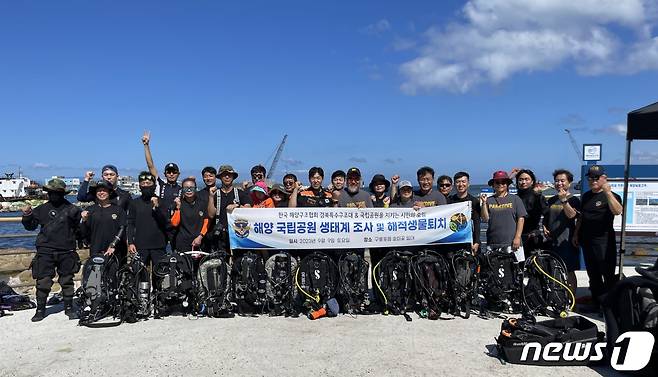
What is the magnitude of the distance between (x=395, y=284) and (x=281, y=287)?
1650mm

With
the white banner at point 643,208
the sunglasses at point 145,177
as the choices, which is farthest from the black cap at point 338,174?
the white banner at point 643,208

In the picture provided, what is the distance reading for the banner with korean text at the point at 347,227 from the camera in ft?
22.5

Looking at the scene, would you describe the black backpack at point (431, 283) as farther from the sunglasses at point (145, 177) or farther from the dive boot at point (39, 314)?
the dive boot at point (39, 314)

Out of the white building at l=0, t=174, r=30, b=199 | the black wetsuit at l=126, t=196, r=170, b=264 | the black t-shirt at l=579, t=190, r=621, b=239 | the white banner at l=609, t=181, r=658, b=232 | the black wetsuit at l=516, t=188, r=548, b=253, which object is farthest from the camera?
the white building at l=0, t=174, r=30, b=199

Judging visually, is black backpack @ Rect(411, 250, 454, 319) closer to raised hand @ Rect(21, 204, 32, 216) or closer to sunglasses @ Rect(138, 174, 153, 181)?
sunglasses @ Rect(138, 174, 153, 181)

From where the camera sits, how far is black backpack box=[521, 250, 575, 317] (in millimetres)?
6262

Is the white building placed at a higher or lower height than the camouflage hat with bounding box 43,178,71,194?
lower

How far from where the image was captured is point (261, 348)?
515 cm

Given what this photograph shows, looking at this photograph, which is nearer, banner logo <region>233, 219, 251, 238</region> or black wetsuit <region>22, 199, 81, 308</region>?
black wetsuit <region>22, 199, 81, 308</region>

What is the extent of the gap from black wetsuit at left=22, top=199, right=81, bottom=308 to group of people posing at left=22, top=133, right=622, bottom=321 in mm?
13

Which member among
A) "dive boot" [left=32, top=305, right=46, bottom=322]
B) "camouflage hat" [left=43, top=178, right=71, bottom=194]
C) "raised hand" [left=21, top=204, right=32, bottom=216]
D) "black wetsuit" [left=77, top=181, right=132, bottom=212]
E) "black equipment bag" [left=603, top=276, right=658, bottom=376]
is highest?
"camouflage hat" [left=43, top=178, right=71, bottom=194]

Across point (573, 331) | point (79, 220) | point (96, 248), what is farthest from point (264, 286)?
point (573, 331)

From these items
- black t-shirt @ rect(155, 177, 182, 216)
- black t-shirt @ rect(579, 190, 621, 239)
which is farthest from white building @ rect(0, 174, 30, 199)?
black t-shirt @ rect(579, 190, 621, 239)

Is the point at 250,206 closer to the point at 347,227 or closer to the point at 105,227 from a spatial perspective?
the point at 347,227
